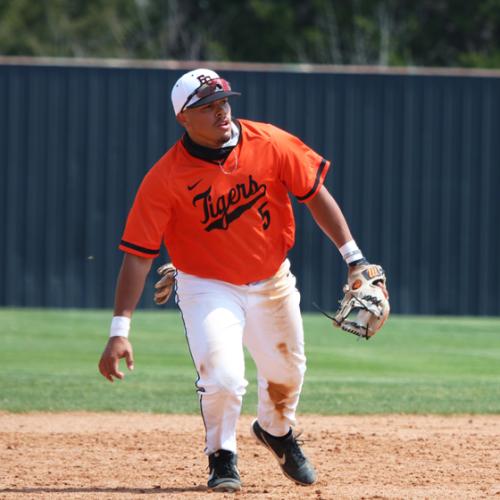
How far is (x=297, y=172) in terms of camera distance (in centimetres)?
623

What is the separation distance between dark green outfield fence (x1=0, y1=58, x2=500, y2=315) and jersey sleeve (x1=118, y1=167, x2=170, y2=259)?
12.2m

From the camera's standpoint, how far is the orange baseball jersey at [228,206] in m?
6.04

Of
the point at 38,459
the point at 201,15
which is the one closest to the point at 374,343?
the point at 38,459

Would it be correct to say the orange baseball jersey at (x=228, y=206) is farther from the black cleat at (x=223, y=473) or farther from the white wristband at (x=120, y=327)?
the black cleat at (x=223, y=473)

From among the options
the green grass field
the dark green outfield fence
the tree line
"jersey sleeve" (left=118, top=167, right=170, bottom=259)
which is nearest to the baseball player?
"jersey sleeve" (left=118, top=167, right=170, bottom=259)

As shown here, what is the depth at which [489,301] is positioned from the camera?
60.8ft

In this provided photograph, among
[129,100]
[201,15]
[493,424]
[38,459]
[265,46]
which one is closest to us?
[38,459]

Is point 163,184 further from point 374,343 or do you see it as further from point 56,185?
point 56,185

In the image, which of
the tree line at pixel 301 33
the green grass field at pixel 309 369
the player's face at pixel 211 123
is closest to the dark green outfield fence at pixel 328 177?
the green grass field at pixel 309 369

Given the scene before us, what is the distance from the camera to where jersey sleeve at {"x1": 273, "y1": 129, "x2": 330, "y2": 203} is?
20.4 feet

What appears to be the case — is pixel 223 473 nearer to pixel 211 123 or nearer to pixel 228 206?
pixel 228 206

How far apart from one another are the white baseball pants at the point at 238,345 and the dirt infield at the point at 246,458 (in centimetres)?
37

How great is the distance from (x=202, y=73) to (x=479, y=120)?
42.2 ft

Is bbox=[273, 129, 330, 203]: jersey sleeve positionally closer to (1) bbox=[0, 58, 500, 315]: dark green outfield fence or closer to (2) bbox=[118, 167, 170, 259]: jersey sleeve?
(2) bbox=[118, 167, 170, 259]: jersey sleeve
